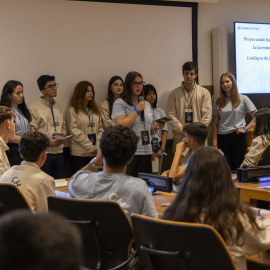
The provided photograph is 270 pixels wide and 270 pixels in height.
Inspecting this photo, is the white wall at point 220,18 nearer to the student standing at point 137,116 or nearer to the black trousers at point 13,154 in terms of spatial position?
the student standing at point 137,116

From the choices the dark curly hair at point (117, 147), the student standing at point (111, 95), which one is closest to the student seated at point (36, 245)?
the dark curly hair at point (117, 147)

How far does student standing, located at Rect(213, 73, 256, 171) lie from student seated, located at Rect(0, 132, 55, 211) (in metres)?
3.82

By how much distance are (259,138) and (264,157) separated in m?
0.21

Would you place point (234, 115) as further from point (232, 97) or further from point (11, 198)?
point (11, 198)

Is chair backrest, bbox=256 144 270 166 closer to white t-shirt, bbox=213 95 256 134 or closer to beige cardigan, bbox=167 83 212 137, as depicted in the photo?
beige cardigan, bbox=167 83 212 137

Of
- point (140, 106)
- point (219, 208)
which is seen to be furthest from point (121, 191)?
point (140, 106)

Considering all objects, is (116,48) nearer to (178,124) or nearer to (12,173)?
(178,124)

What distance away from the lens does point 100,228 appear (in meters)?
2.56

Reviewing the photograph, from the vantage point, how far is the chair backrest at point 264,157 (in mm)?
4145

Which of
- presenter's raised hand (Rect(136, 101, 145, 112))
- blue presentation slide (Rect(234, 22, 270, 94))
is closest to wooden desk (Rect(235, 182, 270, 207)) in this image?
presenter's raised hand (Rect(136, 101, 145, 112))

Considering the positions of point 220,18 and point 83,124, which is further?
point 220,18

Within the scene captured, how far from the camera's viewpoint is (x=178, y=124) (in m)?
6.42

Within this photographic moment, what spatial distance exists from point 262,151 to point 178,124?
92.3 inches

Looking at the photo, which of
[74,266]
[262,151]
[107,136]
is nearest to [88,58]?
[262,151]
